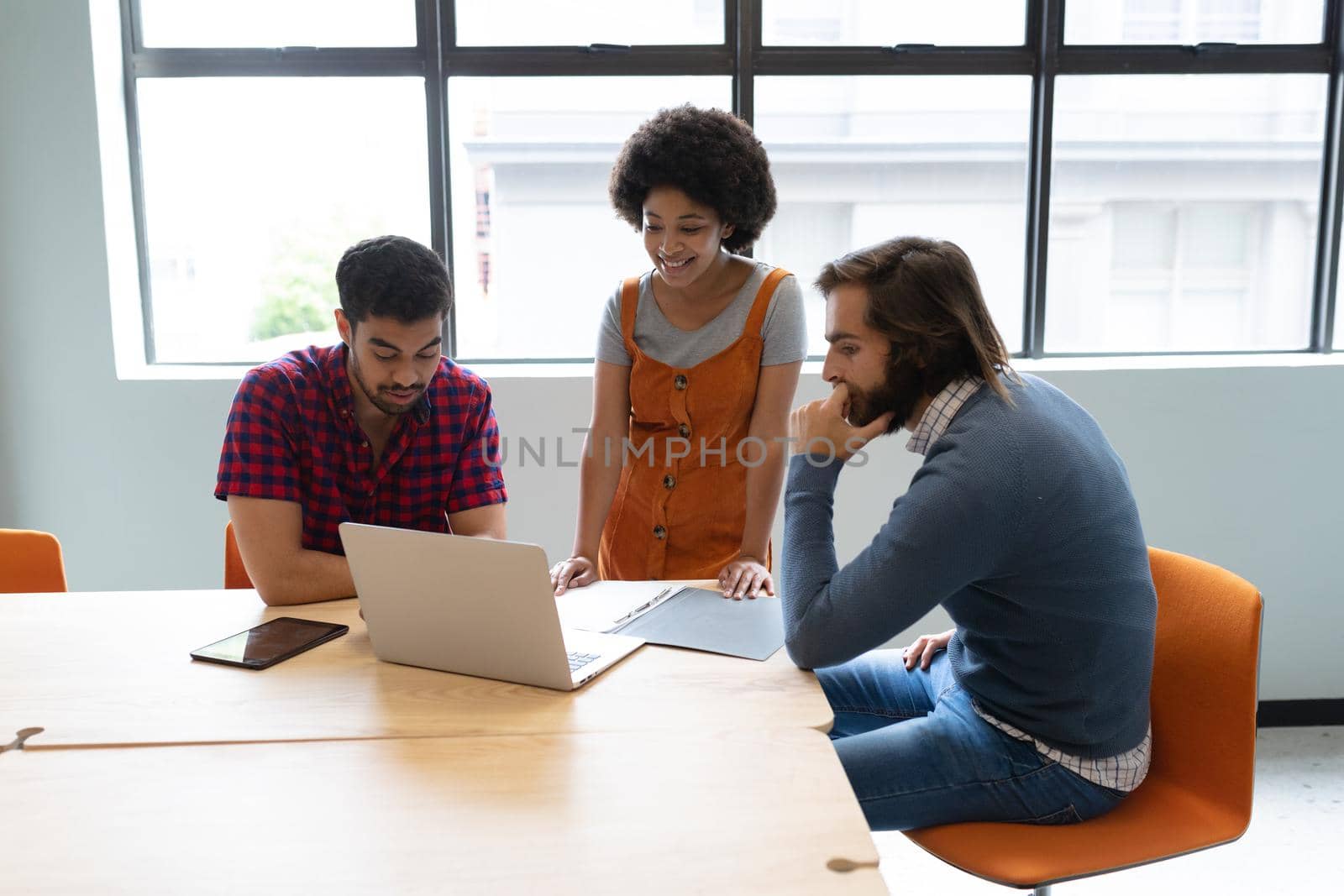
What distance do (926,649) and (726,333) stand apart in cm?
73

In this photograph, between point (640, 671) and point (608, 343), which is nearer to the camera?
point (640, 671)

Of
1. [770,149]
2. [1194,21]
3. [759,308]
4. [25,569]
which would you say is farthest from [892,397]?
[1194,21]

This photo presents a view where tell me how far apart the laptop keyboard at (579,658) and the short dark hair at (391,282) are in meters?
0.67

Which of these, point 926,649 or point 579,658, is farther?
point 926,649

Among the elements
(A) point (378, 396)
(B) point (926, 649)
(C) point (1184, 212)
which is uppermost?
(C) point (1184, 212)

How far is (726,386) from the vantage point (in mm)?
2047

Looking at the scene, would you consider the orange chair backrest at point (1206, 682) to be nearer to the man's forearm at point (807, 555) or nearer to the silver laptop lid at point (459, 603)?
the man's forearm at point (807, 555)

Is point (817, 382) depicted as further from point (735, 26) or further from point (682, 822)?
point (682, 822)

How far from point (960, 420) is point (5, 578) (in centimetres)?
185

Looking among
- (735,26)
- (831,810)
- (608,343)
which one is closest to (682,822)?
(831,810)

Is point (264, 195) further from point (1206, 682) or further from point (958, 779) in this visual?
point (1206, 682)

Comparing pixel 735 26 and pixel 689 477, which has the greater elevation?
pixel 735 26

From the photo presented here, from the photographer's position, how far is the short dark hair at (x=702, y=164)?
2.03m

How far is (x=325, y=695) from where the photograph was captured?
137 centimetres
